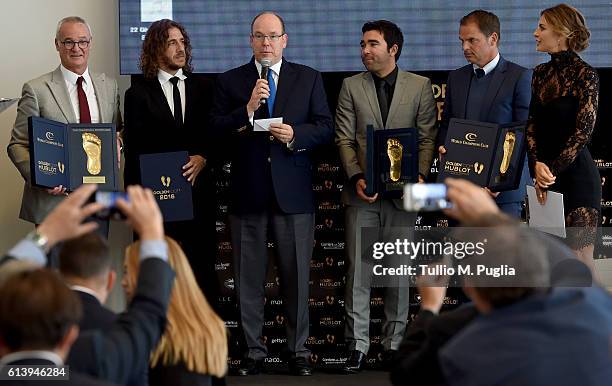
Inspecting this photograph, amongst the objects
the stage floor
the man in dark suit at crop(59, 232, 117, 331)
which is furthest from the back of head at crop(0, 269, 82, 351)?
the stage floor

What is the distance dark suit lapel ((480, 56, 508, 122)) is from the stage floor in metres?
1.59

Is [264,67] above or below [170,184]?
above

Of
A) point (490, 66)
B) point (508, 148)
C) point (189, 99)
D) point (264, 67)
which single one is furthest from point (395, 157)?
point (189, 99)

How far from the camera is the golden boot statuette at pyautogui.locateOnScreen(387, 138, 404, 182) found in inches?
230

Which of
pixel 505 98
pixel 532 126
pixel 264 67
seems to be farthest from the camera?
pixel 505 98

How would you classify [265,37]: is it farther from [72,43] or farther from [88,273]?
[88,273]

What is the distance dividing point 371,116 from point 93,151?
1608mm

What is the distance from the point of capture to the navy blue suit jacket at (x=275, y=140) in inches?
232

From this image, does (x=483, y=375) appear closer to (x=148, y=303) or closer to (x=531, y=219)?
(x=148, y=303)

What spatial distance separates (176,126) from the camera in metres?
6.00

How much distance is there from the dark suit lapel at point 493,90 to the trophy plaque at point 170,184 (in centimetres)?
169

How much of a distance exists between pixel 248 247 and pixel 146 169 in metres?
0.74

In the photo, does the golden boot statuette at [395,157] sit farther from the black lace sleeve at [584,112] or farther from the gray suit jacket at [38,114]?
the gray suit jacket at [38,114]

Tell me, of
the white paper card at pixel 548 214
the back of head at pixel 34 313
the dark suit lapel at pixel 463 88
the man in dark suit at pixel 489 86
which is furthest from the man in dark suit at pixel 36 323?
the dark suit lapel at pixel 463 88
